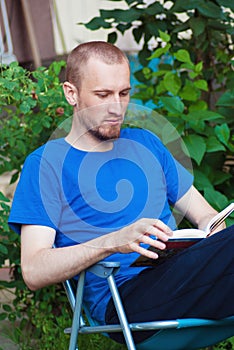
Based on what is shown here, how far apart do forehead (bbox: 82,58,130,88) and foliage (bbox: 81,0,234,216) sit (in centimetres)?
61

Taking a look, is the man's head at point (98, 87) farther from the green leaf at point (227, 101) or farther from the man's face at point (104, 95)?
the green leaf at point (227, 101)

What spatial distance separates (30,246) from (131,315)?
0.39 m

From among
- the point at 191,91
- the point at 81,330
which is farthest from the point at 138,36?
the point at 81,330

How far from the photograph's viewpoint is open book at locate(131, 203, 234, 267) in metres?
2.43

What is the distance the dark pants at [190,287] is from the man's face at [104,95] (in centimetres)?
54

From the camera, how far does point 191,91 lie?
3543mm

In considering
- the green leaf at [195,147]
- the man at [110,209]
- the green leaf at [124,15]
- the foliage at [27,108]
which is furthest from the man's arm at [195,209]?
the green leaf at [124,15]

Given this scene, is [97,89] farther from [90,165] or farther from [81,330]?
[81,330]

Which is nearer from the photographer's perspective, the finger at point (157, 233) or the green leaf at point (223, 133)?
the finger at point (157, 233)

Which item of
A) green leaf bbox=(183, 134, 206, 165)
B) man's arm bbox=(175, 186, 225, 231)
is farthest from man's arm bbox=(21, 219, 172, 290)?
green leaf bbox=(183, 134, 206, 165)

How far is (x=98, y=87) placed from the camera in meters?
2.74

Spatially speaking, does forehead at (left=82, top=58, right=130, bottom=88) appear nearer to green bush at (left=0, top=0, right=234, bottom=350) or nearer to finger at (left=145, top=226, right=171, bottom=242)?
green bush at (left=0, top=0, right=234, bottom=350)

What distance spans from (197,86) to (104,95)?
860 millimetres

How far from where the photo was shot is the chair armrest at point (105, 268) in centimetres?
239
